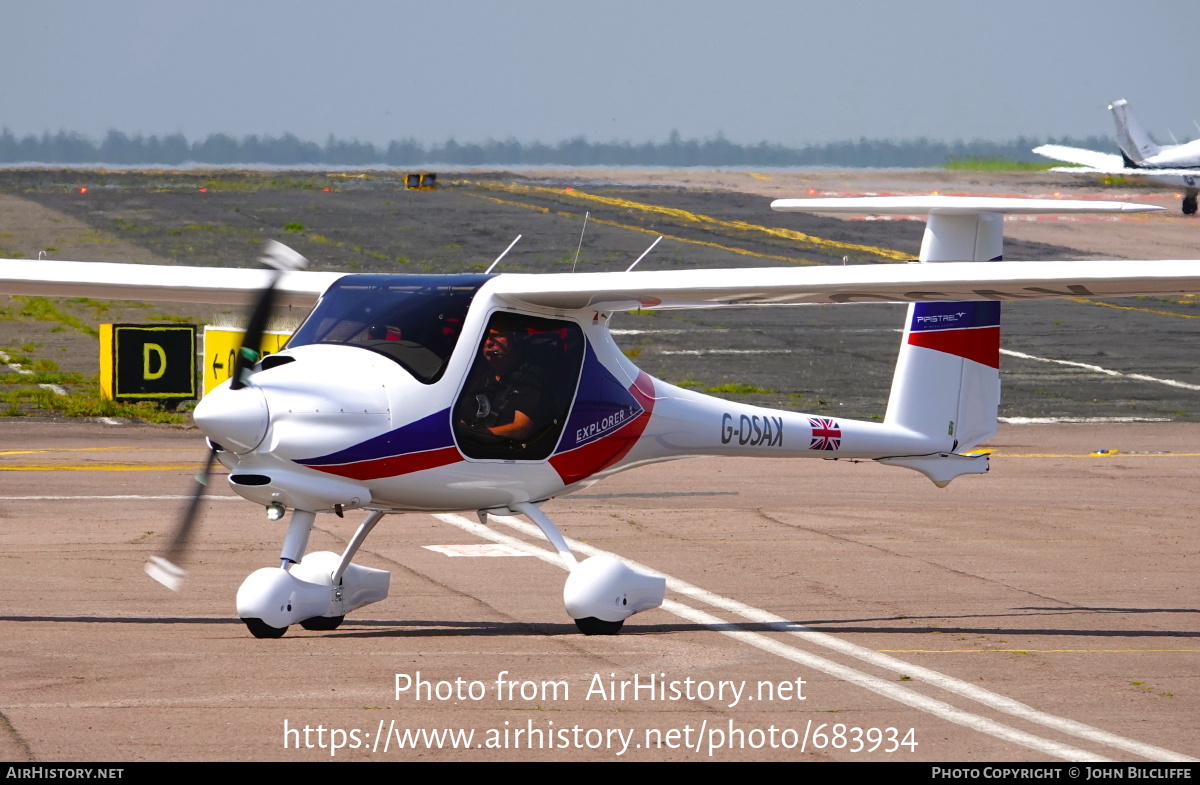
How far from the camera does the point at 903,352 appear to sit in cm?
1334

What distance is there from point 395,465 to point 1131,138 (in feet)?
195

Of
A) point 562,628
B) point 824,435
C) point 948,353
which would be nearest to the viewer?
point 562,628

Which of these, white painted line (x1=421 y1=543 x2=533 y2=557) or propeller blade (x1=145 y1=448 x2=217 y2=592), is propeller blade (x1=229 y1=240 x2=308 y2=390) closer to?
propeller blade (x1=145 y1=448 x2=217 y2=592)

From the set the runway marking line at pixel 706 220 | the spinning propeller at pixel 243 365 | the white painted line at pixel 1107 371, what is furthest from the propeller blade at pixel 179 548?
the runway marking line at pixel 706 220

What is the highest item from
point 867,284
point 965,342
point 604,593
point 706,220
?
point 867,284

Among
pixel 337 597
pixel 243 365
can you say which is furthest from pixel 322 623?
pixel 243 365

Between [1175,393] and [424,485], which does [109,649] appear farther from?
[1175,393]

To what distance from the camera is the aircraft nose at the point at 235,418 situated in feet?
31.3

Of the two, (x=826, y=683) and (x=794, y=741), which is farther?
(x=826, y=683)

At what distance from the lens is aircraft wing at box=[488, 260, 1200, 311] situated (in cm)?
1063

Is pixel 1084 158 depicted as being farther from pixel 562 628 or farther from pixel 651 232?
pixel 562 628

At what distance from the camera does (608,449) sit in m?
11.6

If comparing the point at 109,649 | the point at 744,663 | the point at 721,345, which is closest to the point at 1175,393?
the point at 721,345

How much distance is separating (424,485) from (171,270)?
381cm
